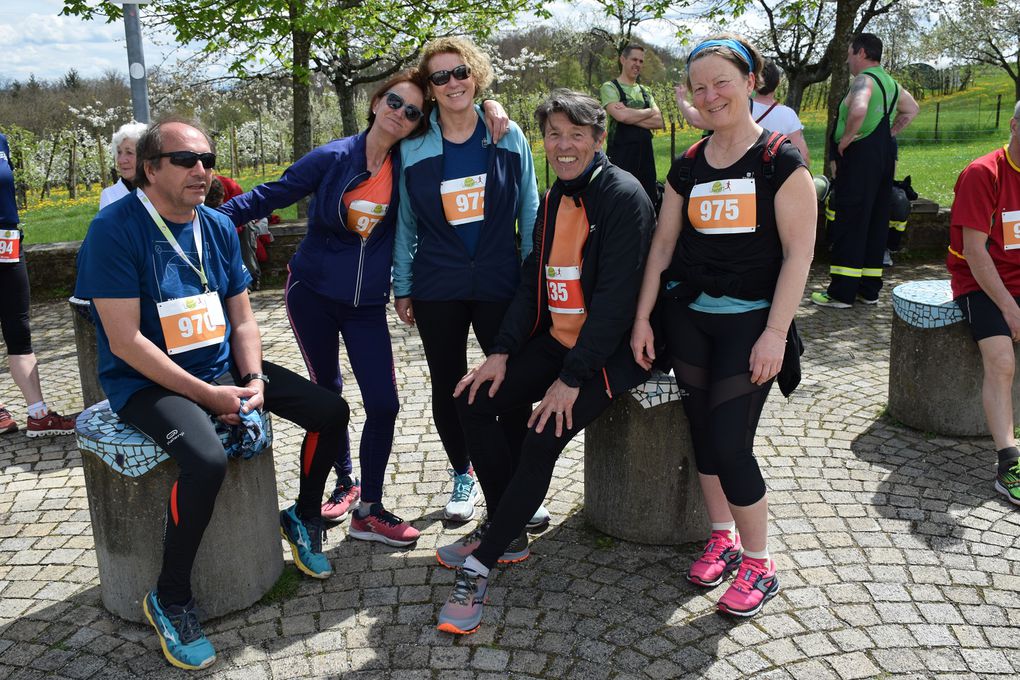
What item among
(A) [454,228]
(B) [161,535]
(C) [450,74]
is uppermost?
(C) [450,74]

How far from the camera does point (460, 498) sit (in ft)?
14.9

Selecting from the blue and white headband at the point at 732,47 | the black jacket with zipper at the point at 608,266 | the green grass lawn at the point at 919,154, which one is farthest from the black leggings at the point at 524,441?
the green grass lawn at the point at 919,154

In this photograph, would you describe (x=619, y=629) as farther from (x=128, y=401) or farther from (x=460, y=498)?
(x=128, y=401)

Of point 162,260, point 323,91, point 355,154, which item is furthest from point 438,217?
point 323,91

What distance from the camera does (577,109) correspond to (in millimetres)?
3547

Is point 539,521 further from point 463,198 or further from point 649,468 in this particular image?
point 463,198

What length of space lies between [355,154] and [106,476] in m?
1.66

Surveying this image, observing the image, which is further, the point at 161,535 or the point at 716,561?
the point at 716,561

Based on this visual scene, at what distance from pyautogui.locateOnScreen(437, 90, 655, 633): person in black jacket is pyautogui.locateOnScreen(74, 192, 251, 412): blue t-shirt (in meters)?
1.10

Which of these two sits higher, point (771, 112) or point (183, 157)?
point (771, 112)

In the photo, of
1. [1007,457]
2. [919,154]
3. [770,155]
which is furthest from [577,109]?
[919,154]

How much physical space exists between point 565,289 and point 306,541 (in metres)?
1.56

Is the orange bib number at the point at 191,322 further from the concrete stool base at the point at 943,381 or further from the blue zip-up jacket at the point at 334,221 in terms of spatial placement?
the concrete stool base at the point at 943,381

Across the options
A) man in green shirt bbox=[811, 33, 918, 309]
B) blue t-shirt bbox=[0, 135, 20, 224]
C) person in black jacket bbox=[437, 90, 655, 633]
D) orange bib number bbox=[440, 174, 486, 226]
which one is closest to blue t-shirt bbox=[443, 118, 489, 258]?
orange bib number bbox=[440, 174, 486, 226]
